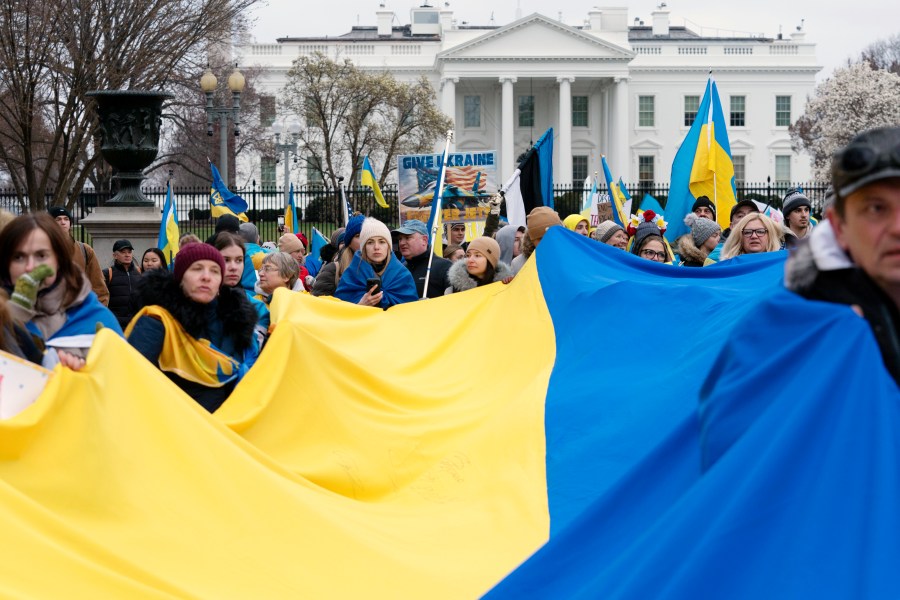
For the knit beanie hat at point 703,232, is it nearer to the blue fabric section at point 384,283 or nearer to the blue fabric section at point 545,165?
the blue fabric section at point 384,283

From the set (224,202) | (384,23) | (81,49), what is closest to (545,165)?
(224,202)

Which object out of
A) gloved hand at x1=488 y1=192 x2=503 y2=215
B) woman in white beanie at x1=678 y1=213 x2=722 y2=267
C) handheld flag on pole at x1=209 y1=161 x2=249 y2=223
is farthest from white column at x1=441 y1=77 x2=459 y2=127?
woman in white beanie at x1=678 y1=213 x2=722 y2=267

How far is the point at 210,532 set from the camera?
441 centimetres

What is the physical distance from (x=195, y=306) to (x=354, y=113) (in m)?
47.8

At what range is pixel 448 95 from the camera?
7950cm

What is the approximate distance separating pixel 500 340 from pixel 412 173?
16.4 feet

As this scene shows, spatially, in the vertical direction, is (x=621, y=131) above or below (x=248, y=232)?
above

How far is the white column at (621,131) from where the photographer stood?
79812 millimetres

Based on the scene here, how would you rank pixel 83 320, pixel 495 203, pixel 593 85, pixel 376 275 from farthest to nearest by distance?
pixel 593 85 → pixel 495 203 → pixel 376 275 → pixel 83 320

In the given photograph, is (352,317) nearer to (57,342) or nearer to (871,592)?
(57,342)

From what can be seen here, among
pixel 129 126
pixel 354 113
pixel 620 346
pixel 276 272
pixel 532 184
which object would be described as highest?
pixel 354 113

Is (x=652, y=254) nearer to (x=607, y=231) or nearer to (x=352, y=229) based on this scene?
(x=607, y=231)

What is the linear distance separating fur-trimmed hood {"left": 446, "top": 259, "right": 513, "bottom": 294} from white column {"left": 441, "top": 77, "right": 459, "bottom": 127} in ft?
232

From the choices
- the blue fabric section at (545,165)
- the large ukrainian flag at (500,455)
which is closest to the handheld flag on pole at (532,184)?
the blue fabric section at (545,165)
